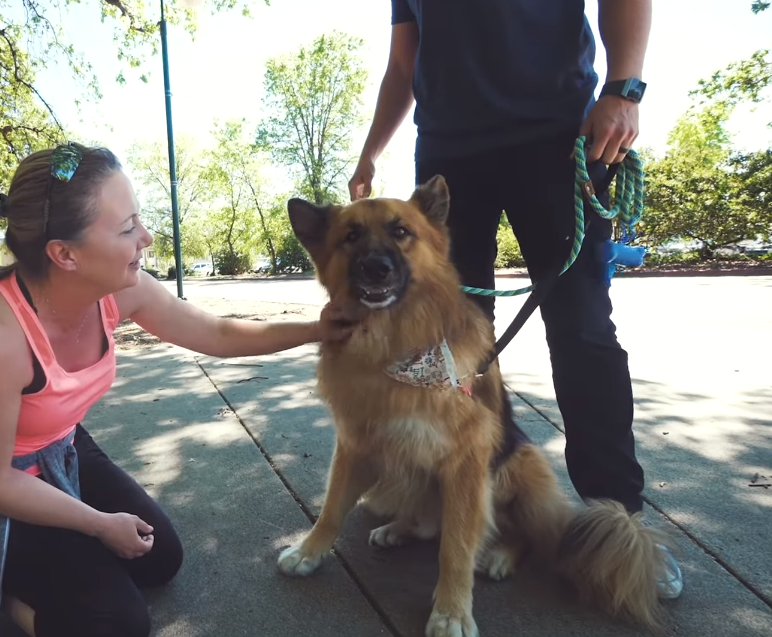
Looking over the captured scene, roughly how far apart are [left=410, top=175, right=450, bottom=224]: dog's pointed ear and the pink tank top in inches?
53.8

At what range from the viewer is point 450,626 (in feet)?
5.85

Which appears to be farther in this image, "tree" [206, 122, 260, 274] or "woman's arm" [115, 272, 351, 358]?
"tree" [206, 122, 260, 274]

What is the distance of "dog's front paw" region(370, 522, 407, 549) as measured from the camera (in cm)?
235

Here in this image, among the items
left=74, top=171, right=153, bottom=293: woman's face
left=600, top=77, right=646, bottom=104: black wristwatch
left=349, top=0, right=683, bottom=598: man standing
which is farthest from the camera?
left=349, top=0, right=683, bottom=598: man standing

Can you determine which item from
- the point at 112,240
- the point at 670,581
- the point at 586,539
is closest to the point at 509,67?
the point at 112,240

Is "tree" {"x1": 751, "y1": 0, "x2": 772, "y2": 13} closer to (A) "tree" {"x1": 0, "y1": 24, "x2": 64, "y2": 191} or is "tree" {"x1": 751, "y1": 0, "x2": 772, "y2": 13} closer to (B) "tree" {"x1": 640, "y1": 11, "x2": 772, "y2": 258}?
(B) "tree" {"x1": 640, "y1": 11, "x2": 772, "y2": 258}

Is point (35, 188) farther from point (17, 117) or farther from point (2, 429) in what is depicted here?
point (17, 117)

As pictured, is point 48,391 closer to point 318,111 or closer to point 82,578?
point 82,578

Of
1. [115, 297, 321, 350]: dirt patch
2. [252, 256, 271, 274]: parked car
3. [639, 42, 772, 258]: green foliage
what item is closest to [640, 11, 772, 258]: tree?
[639, 42, 772, 258]: green foliage

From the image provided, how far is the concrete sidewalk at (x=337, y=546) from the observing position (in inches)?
72.5

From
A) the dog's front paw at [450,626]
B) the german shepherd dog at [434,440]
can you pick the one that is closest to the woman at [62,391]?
the german shepherd dog at [434,440]

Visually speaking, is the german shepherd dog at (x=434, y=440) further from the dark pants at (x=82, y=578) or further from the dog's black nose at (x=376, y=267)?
the dark pants at (x=82, y=578)

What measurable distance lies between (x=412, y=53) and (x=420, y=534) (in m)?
2.32

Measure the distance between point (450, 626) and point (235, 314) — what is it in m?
9.40
